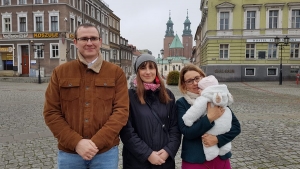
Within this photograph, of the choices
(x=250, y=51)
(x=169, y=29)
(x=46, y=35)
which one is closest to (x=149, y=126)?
(x=250, y=51)

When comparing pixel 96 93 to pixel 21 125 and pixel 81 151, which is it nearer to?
pixel 81 151

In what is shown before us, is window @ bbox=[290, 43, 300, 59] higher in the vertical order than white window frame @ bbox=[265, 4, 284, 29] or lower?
lower

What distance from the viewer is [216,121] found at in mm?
2697

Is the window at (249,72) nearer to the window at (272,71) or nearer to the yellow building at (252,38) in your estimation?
the yellow building at (252,38)

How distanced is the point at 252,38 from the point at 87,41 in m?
32.8

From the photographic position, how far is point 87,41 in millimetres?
2654

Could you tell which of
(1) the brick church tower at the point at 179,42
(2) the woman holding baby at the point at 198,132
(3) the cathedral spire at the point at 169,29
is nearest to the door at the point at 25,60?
(2) the woman holding baby at the point at 198,132

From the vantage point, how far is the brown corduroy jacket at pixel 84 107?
2.55 m

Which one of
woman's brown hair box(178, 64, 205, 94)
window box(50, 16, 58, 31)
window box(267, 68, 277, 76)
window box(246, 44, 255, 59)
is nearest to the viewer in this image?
woman's brown hair box(178, 64, 205, 94)

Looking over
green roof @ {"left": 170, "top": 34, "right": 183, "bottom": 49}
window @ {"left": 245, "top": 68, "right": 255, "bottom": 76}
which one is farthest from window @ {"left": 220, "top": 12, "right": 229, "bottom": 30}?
green roof @ {"left": 170, "top": 34, "right": 183, "bottom": 49}

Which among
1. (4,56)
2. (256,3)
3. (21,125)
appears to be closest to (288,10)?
(256,3)

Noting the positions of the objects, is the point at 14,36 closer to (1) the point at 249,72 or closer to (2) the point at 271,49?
(1) the point at 249,72

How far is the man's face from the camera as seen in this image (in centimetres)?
266

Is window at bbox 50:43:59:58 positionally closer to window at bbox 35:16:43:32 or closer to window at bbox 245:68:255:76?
window at bbox 35:16:43:32
